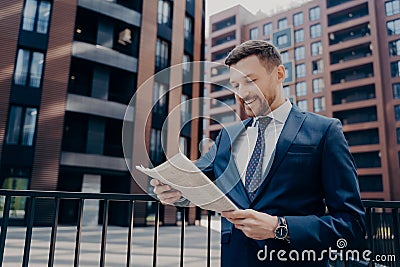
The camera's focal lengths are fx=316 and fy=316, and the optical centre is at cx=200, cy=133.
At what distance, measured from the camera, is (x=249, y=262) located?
3.94ft

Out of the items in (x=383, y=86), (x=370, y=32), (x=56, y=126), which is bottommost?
(x=56, y=126)

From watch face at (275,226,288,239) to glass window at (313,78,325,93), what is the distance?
3644cm

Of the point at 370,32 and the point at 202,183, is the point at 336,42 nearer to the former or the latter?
the point at 370,32

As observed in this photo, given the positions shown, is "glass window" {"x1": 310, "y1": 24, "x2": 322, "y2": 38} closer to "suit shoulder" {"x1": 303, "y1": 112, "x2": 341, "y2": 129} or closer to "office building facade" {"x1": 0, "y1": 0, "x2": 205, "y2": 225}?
"office building facade" {"x1": 0, "y1": 0, "x2": 205, "y2": 225}

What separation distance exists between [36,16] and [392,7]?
3206 cm

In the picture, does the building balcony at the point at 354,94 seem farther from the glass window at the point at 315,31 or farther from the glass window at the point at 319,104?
the glass window at the point at 315,31

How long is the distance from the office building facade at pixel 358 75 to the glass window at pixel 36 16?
2069cm

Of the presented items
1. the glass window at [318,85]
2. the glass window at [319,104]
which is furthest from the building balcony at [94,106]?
the glass window at [318,85]

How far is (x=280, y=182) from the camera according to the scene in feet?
3.87

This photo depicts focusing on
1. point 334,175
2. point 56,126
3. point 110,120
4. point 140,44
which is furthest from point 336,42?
point 334,175

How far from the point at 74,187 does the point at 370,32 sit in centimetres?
3097

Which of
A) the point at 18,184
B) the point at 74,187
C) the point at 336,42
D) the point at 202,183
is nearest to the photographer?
the point at 202,183

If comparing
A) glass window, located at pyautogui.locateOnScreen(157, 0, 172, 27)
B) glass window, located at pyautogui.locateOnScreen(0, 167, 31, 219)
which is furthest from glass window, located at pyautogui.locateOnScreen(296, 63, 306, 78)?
glass window, located at pyautogui.locateOnScreen(0, 167, 31, 219)

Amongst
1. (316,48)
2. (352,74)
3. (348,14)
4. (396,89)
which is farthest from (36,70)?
(348,14)
